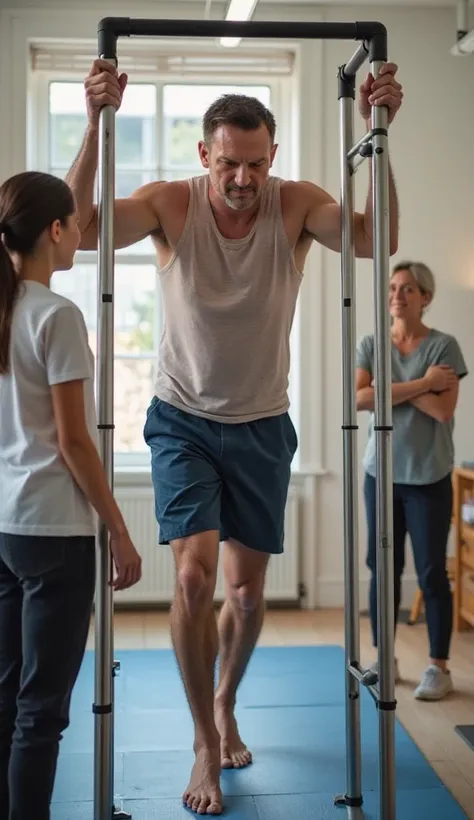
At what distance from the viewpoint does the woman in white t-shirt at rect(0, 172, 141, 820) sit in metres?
1.64

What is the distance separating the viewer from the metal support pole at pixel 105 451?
1918mm

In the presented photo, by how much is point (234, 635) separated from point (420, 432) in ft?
3.67

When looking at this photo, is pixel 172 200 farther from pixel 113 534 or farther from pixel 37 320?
pixel 113 534

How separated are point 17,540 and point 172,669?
2.02m

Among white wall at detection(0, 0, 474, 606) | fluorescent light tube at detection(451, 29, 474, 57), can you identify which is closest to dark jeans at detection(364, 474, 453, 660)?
white wall at detection(0, 0, 474, 606)

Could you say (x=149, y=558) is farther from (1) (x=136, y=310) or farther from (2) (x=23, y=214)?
(2) (x=23, y=214)

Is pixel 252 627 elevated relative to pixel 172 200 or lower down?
lower down

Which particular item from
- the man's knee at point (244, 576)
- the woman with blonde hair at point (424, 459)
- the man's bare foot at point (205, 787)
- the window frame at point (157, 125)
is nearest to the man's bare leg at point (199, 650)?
the man's bare foot at point (205, 787)

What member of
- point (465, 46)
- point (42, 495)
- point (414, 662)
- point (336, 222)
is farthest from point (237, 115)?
point (465, 46)

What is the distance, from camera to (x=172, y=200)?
2.30 meters

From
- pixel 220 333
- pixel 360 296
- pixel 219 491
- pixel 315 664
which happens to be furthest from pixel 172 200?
pixel 360 296

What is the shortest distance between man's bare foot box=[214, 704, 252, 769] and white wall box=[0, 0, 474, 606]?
Answer: 215cm

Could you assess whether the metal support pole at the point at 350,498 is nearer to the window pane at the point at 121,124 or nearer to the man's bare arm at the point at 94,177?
the man's bare arm at the point at 94,177

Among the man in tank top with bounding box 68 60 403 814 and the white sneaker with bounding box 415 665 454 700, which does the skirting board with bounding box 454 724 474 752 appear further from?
the man in tank top with bounding box 68 60 403 814
